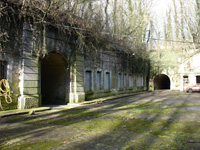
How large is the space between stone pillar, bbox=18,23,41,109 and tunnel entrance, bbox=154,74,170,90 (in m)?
28.3

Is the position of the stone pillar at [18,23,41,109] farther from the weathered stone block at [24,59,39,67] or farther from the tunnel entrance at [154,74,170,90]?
the tunnel entrance at [154,74,170,90]

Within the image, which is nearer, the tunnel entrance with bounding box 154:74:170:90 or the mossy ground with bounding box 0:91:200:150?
the mossy ground with bounding box 0:91:200:150

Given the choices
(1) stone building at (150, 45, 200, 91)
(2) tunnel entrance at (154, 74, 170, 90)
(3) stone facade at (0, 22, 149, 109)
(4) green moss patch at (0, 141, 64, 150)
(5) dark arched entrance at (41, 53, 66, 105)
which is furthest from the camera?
(2) tunnel entrance at (154, 74, 170, 90)

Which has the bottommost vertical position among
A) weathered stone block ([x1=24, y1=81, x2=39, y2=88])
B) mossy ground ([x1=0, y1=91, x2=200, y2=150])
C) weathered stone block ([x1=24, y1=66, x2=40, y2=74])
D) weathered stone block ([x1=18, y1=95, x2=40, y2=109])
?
mossy ground ([x1=0, y1=91, x2=200, y2=150])

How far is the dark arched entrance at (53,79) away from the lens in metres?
13.3

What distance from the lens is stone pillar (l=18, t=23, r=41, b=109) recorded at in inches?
374

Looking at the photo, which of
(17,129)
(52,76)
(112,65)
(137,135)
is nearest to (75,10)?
(52,76)

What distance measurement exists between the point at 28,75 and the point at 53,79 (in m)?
4.19

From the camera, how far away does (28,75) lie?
9.74 metres

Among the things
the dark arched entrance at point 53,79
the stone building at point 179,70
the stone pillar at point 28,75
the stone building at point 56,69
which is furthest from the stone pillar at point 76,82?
the stone building at point 179,70

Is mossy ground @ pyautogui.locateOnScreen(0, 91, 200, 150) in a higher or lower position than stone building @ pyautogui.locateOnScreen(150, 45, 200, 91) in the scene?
lower

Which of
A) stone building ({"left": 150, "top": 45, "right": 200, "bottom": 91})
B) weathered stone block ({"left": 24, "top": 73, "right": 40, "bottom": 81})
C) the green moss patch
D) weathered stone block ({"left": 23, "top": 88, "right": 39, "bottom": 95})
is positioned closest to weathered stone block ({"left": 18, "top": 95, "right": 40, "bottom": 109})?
weathered stone block ({"left": 23, "top": 88, "right": 39, "bottom": 95})

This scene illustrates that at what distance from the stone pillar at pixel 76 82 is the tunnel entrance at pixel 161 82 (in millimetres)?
24426

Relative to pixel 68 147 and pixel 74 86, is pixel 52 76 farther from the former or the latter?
pixel 68 147
